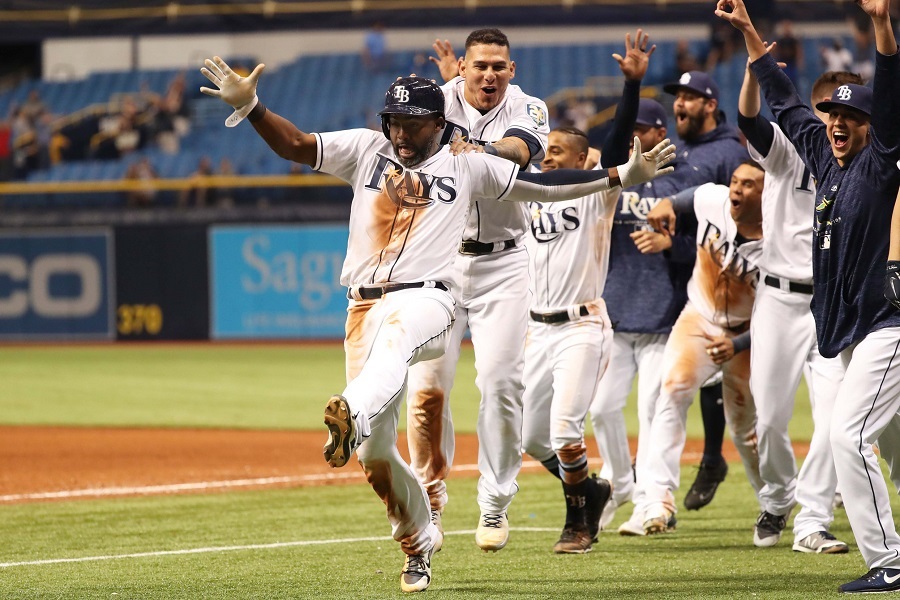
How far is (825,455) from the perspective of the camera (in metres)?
6.30

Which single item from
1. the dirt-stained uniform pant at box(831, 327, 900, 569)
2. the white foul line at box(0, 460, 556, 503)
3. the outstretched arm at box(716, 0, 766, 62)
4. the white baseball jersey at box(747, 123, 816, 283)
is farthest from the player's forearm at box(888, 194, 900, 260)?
the white foul line at box(0, 460, 556, 503)

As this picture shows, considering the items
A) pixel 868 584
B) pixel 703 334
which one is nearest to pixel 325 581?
pixel 868 584

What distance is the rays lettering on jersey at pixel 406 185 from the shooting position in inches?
210

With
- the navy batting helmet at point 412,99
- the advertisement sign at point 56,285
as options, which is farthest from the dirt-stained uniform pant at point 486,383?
the advertisement sign at point 56,285

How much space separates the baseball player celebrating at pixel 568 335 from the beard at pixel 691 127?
3.46 feet

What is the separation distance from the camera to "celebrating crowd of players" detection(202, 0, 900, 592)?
5102mm

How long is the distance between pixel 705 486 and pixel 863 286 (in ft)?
9.60

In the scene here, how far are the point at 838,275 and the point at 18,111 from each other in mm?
23893

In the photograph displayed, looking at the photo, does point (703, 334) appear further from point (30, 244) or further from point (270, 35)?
point (270, 35)

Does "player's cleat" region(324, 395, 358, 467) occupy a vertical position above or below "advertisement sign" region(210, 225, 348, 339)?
above

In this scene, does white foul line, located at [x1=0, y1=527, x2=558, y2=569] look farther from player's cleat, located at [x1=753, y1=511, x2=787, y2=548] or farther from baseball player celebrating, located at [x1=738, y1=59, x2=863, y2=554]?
baseball player celebrating, located at [x1=738, y1=59, x2=863, y2=554]

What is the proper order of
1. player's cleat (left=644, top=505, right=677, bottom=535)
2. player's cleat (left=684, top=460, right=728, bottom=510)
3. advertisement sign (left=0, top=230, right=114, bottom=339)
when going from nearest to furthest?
1. player's cleat (left=644, top=505, right=677, bottom=535)
2. player's cleat (left=684, top=460, right=728, bottom=510)
3. advertisement sign (left=0, top=230, right=114, bottom=339)

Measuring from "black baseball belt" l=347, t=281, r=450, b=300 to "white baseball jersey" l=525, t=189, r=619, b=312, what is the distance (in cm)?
159

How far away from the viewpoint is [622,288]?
298 inches
